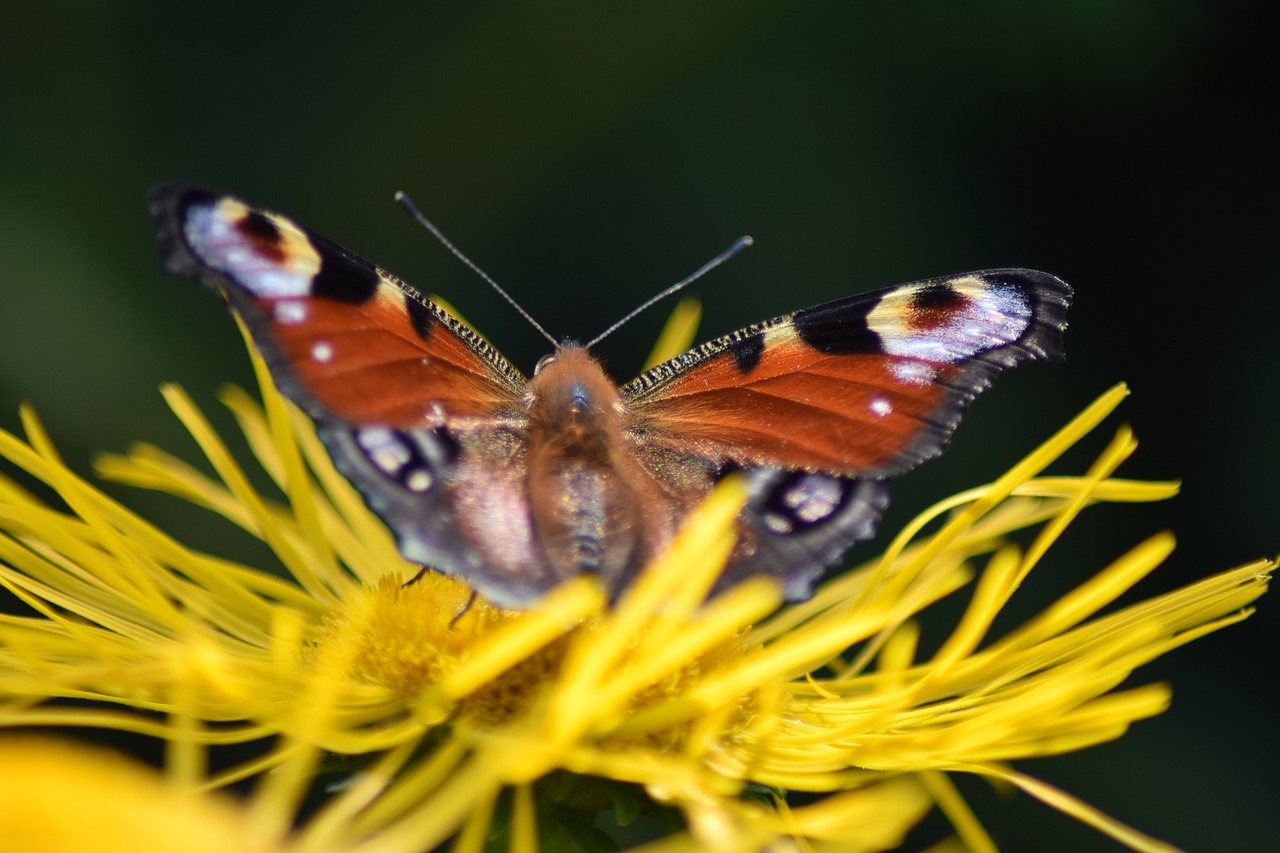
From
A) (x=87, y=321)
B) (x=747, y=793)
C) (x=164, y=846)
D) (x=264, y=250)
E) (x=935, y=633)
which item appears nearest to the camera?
(x=164, y=846)

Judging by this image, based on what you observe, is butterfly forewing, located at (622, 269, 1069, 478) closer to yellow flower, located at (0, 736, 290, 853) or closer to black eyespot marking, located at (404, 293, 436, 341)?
black eyespot marking, located at (404, 293, 436, 341)

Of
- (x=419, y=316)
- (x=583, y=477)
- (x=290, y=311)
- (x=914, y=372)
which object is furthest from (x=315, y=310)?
(x=914, y=372)

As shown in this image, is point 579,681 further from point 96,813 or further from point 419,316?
point 419,316

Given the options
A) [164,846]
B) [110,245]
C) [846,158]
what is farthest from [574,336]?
[164,846]

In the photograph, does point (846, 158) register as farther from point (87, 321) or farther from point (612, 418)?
point (87, 321)

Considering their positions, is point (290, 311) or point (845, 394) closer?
point (290, 311)

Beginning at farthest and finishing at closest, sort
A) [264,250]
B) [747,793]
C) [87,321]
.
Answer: [87,321] → [264,250] → [747,793]

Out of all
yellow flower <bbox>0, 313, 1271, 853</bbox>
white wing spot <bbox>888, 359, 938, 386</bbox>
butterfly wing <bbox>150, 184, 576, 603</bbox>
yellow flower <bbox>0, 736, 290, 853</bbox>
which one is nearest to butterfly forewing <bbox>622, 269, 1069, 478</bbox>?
white wing spot <bbox>888, 359, 938, 386</bbox>

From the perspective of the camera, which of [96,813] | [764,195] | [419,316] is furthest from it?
[764,195]
